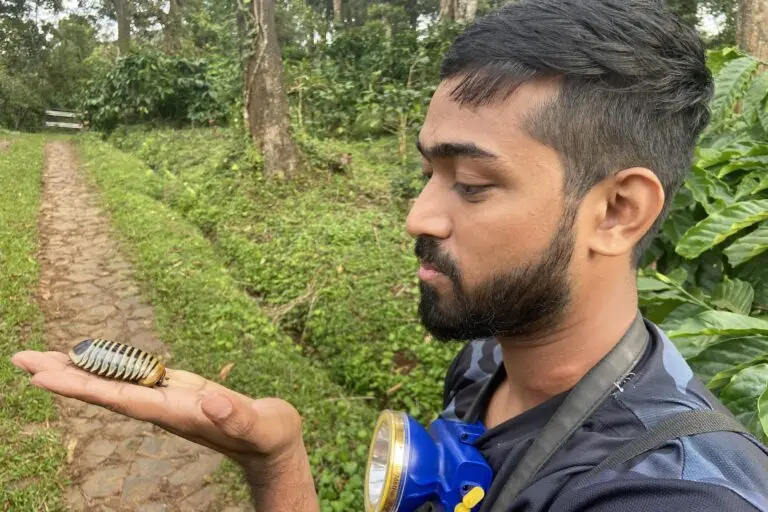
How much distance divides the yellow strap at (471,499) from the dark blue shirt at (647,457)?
0.31 feet

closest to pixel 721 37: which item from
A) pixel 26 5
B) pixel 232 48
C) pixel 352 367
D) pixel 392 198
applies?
pixel 232 48

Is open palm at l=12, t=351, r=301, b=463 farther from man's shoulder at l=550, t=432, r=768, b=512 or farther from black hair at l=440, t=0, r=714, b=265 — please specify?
black hair at l=440, t=0, r=714, b=265

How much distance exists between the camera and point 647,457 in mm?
1048

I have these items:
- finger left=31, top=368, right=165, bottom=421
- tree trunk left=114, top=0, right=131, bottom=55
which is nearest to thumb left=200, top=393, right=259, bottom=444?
finger left=31, top=368, right=165, bottom=421

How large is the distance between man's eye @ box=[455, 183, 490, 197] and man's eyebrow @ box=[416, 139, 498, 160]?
7 centimetres

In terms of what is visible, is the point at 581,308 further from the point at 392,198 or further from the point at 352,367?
the point at 392,198

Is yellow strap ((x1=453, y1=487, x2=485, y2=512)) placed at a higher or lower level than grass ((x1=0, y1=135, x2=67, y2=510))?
higher

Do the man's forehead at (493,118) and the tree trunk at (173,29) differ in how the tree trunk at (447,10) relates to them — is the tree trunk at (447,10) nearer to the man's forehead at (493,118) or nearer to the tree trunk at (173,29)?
the tree trunk at (173,29)

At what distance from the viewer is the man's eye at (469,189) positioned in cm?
135

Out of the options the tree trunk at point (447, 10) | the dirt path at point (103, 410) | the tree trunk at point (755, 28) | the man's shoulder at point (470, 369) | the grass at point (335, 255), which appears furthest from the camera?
the tree trunk at point (447, 10)

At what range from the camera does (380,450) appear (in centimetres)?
154

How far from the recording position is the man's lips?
1426 mm

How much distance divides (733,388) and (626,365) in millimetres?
458

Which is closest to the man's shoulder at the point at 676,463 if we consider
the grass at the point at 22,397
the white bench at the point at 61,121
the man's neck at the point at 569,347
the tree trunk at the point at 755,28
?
the man's neck at the point at 569,347
